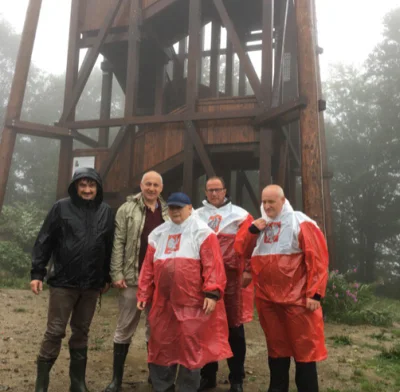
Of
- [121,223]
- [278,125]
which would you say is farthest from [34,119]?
[121,223]

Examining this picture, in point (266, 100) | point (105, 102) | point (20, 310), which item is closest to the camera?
point (20, 310)

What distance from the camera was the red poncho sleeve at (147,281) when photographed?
10.8 feet

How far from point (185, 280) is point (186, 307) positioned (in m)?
0.20

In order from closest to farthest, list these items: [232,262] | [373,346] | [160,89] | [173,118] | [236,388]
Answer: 1. [236,388]
2. [232,262]
3. [373,346]
4. [173,118]
5. [160,89]

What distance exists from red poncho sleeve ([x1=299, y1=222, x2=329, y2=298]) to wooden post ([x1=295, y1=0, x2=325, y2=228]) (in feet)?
10.8

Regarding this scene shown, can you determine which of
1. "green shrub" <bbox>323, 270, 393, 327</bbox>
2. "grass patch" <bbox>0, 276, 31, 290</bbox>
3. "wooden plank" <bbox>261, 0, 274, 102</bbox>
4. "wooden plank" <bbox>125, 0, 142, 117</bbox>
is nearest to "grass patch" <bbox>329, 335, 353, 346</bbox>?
"green shrub" <bbox>323, 270, 393, 327</bbox>

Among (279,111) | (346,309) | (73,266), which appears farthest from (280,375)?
(279,111)

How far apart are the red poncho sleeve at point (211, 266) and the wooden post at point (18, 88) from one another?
6.84m

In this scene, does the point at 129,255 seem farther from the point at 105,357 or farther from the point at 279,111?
the point at 279,111

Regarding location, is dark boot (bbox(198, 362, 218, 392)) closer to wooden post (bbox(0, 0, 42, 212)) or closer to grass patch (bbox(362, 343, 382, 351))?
grass patch (bbox(362, 343, 382, 351))

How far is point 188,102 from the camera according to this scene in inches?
Answer: 341

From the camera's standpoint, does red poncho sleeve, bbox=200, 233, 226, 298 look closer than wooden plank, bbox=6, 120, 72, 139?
Yes

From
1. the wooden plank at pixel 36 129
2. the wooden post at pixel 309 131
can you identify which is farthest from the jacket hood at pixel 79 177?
the wooden plank at pixel 36 129

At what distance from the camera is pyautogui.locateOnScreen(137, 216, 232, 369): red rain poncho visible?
3016mm
